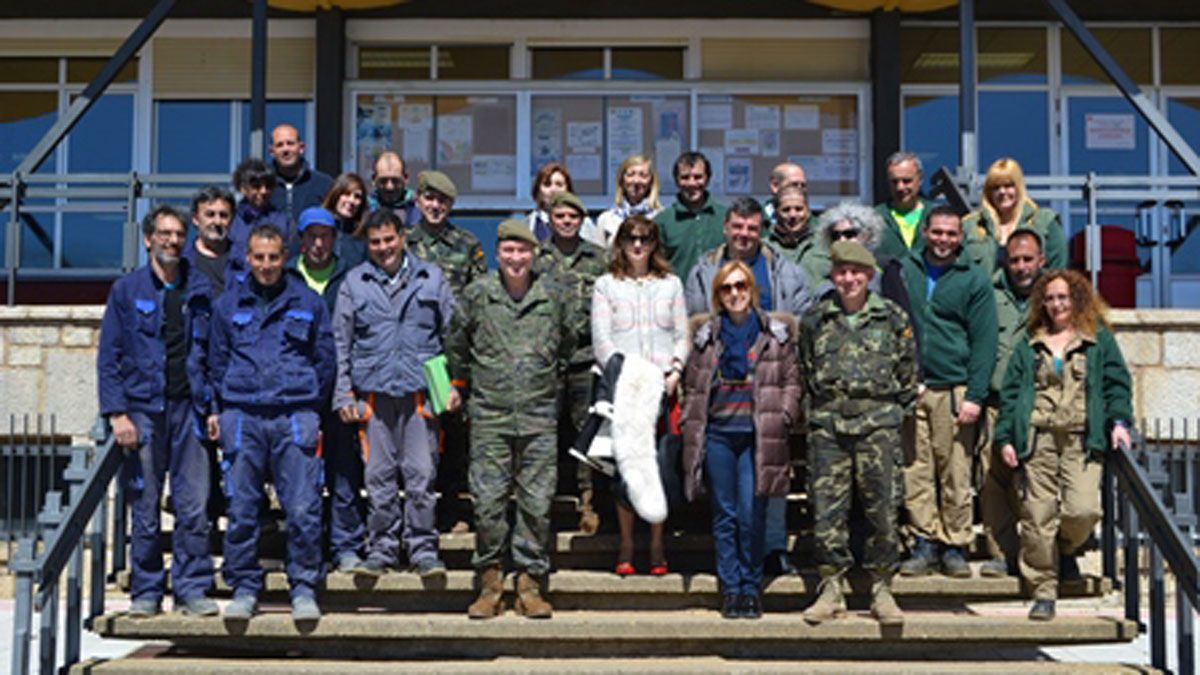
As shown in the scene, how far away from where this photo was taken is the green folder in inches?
264

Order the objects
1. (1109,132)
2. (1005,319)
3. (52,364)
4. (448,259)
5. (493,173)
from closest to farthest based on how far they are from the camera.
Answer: (1005,319)
(448,259)
(52,364)
(493,173)
(1109,132)

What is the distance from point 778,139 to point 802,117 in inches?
12.7

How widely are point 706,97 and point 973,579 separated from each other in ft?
25.5

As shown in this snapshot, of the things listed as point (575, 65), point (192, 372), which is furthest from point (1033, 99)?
point (192, 372)

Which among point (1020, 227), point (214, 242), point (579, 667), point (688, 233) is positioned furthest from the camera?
point (688, 233)

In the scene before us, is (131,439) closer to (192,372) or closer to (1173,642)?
(192,372)

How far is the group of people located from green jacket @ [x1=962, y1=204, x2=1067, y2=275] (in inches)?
8.9

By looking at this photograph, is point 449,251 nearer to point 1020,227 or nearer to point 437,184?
point 437,184

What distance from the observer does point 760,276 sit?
23.1 feet

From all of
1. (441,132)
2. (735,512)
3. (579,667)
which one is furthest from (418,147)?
(579,667)

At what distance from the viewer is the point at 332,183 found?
7863 mm

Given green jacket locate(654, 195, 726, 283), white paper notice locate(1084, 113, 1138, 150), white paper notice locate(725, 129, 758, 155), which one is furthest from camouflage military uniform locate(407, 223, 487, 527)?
white paper notice locate(1084, 113, 1138, 150)

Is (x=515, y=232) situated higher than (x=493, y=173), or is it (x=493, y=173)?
(x=493, y=173)

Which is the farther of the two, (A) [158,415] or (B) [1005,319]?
(B) [1005,319]
